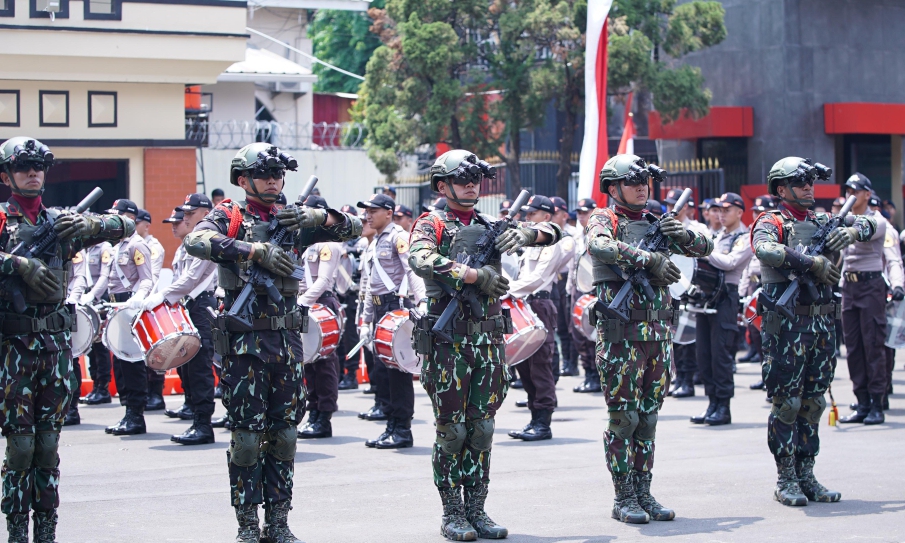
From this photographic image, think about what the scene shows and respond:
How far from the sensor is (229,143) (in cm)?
2527

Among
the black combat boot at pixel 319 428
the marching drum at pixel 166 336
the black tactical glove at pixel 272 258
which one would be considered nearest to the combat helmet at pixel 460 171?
the black tactical glove at pixel 272 258

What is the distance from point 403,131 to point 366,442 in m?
12.9

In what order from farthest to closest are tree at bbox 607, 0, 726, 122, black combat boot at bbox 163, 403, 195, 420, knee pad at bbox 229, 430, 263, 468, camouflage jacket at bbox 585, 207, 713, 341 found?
1. tree at bbox 607, 0, 726, 122
2. black combat boot at bbox 163, 403, 195, 420
3. camouflage jacket at bbox 585, 207, 713, 341
4. knee pad at bbox 229, 430, 263, 468

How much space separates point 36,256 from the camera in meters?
6.79

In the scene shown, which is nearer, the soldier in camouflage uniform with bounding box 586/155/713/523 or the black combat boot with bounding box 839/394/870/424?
the soldier in camouflage uniform with bounding box 586/155/713/523

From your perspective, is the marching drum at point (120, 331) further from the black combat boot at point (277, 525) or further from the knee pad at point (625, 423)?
the knee pad at point (625, 423)

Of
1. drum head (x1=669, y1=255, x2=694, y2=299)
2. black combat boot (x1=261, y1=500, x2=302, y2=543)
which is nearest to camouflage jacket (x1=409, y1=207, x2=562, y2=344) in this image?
black combat boot (x1=261, y1=500, x2=302, y2=543)

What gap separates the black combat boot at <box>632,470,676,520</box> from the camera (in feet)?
25.4

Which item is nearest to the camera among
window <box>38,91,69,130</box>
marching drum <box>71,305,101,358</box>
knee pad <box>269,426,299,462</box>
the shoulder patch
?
knee pad <box>269,426,299,462</box>

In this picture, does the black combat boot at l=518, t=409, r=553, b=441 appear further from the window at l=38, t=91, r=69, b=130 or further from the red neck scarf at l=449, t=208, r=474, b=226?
the window at l=38, t=91, r=69, b=130

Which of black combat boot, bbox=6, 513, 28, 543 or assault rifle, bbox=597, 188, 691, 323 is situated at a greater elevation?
assault rifle, bbox=597, 188, 691, 323

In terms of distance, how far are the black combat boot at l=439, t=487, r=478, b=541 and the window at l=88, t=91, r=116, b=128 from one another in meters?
12.5

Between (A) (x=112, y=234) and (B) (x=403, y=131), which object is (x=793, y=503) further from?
(B) (x=403, y=131)

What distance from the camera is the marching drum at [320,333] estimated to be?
10617 mm
